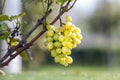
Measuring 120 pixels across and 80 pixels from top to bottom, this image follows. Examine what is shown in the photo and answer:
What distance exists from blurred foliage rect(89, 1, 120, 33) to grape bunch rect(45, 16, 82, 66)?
62.5 feet

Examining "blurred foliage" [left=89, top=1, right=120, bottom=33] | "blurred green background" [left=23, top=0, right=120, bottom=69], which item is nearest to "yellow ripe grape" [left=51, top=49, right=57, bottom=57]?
"blurred green background" [left=23, top=0, right=120, bottom=69]

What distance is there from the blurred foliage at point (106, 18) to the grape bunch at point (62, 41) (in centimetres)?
1905

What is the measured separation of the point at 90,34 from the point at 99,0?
339 centimetres

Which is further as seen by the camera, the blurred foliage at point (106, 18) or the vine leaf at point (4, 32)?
the blurred foliage at point (106, 18)

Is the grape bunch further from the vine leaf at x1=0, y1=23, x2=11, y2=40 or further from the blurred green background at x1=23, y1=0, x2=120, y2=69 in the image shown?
the blurred green background at x1=23, y1=0, x2=120, y2=69

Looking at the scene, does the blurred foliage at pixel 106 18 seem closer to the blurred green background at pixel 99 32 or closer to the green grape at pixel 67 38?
the blurred green background at pixel 99 32

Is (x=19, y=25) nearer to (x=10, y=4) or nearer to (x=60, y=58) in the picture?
(x=60, y=58)

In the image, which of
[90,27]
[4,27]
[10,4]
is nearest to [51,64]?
[90,27]

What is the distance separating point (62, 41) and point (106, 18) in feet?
68.2

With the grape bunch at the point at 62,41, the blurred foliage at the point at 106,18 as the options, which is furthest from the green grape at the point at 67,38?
the blurred foliage at the point at 106,18

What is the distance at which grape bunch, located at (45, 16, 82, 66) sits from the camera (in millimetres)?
1773

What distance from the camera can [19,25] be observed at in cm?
191

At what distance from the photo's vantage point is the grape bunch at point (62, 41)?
5.82ft

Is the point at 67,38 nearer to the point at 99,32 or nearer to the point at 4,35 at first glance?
the point at 4,35
